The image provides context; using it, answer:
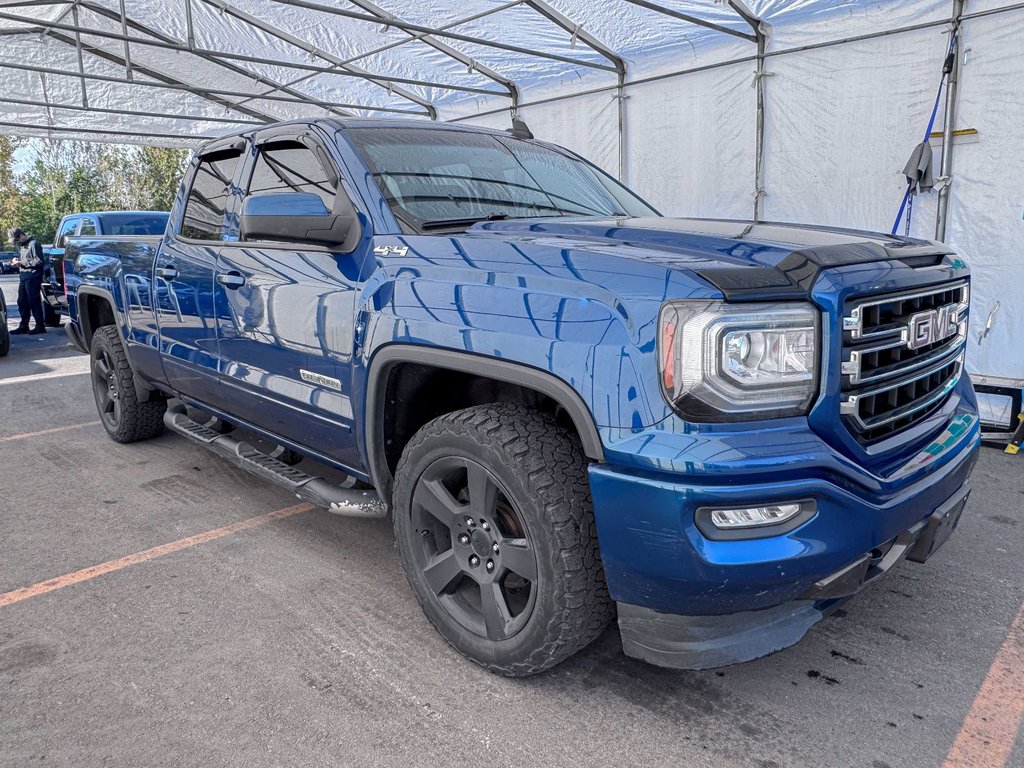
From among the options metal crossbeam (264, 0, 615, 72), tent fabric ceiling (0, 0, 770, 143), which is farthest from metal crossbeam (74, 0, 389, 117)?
metal crossbeam (264, 0, 615, 72)

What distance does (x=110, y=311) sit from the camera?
5605 millimetres

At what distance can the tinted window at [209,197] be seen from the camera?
3.87 meters

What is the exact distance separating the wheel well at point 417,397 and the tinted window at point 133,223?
11159 mm

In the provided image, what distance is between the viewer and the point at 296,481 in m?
3.34

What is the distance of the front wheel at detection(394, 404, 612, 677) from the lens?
219 cm

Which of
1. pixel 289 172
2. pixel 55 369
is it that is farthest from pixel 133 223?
pixel 289 172

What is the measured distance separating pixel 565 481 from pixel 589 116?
8239mm

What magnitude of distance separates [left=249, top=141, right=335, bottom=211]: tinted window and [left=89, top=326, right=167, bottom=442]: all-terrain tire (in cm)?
213

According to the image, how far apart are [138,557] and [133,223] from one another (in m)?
10.9

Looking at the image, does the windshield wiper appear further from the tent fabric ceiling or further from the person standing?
the person standing

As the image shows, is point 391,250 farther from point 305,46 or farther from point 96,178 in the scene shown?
point 96,178

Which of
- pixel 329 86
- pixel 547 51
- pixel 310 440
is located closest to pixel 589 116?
pixel 547 51

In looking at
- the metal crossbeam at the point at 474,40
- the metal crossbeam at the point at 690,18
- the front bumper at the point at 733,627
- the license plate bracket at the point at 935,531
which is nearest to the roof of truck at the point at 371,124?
the front bumper at the point at 733,627

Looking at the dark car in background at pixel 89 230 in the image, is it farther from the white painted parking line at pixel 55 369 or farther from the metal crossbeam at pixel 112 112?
the white painted parking line at pixel 55 369
